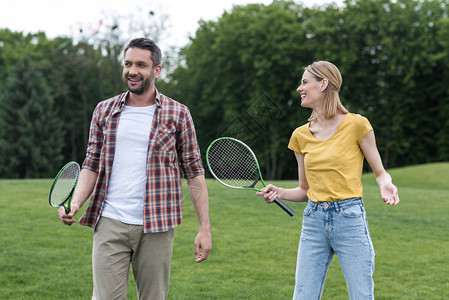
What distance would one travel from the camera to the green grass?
21.7 feet

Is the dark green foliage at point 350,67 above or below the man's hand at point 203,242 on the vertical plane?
above

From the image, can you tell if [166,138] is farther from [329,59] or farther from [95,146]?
[329,59]

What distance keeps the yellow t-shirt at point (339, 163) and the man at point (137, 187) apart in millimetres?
795

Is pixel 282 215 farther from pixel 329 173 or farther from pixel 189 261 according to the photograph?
pixel 329 173

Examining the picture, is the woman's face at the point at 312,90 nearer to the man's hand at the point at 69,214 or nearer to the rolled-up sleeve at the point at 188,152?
the rolled-up sleeve at the point at 188,152

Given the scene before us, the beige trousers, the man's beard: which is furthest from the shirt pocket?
the beige trousers

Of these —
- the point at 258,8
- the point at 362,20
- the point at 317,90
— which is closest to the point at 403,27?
the point at 362,20

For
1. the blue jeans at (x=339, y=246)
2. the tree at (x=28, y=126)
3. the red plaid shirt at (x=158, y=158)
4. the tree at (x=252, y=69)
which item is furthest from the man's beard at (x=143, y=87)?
the tree at (x=28, y=126)

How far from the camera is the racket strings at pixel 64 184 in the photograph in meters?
3.78

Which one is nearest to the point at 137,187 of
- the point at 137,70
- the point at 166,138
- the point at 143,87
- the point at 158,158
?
the point at 158,158

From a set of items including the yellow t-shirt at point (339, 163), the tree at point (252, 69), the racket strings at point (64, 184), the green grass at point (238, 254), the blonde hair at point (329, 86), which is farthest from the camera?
the tree at point (252, 69)

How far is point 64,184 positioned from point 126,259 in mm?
929

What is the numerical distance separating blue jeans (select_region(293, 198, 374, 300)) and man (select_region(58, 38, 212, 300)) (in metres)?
0.73

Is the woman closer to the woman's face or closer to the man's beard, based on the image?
the woman's face
